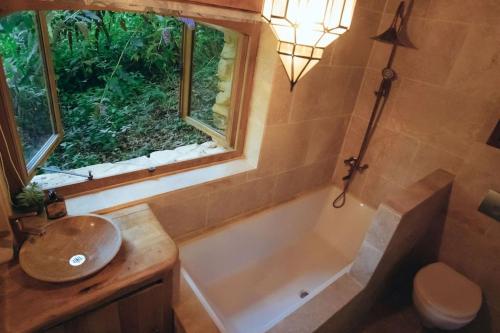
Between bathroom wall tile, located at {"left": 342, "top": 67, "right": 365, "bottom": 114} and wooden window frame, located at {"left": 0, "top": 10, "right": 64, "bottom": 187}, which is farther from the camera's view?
bathroom wall tile, located at {"left": 342, "top": 67, "right": 365, "bottom": 114}

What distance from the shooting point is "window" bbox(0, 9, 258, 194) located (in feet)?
3.77

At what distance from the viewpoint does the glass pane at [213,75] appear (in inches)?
67.8

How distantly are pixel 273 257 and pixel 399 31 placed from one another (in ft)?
5.79

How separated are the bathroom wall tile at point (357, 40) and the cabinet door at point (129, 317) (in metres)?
1.64

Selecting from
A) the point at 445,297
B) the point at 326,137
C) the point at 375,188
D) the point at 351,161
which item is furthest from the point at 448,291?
the point at 326,137

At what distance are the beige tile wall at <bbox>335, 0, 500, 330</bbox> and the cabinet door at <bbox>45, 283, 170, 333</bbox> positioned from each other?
1.78 meters

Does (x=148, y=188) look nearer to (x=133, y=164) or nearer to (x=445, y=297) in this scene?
(x=133, y=164)

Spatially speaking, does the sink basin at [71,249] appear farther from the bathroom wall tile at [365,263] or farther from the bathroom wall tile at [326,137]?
the bathroom wall tile at [326,137]

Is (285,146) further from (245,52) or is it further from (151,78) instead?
(151,78)

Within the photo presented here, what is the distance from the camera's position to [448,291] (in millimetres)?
1824

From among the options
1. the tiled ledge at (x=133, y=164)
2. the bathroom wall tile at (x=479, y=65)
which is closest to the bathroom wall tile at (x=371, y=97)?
the bathroom wall tile at (x=479, y=65)

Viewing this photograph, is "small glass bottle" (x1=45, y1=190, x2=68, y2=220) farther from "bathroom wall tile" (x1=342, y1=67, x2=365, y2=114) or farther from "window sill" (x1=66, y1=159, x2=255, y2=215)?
"bathroom wall tile" (x1=342, y1=67, x2=365, y2=114)

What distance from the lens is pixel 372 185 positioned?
7.44ft

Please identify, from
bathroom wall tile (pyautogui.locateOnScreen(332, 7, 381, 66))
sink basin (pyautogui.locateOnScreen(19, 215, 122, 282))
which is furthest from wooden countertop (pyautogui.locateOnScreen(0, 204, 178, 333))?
bathroom wall tile (pyautogui.locateOnScreen(332, 7, 381, 66))
